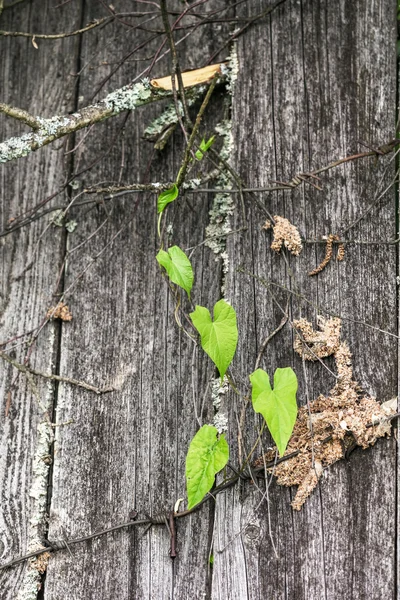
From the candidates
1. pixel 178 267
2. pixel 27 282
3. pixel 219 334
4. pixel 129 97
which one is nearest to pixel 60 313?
pixel 27 282

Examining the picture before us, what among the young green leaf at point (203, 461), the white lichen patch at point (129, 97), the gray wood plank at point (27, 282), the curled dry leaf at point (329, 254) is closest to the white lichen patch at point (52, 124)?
the white lichen patch at point (129, 97)

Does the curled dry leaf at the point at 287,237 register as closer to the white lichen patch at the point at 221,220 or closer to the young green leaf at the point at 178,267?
the white lichen patch at the point at 221,220

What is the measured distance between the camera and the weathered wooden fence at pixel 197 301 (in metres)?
1.58

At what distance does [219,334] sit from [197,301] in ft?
0.89

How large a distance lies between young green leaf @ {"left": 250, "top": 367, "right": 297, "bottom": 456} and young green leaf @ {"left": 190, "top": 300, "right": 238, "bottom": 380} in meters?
0.08

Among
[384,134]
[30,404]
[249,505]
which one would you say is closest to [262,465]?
[249,505]

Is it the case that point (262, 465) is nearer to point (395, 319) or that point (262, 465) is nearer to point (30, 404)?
point (395, 319)

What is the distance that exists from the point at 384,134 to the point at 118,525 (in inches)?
52.3

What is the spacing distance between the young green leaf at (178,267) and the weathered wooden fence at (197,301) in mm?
209

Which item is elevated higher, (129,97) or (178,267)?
(129,97)

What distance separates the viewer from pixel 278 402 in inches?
57.7

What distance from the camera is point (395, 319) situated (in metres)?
1.67

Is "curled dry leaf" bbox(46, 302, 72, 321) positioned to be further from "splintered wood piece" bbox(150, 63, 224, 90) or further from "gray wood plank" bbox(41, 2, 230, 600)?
"splintered wood piece" bbox(150, 63, 224, 90)

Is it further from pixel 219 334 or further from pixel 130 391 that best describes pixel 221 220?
pixel 130 391
